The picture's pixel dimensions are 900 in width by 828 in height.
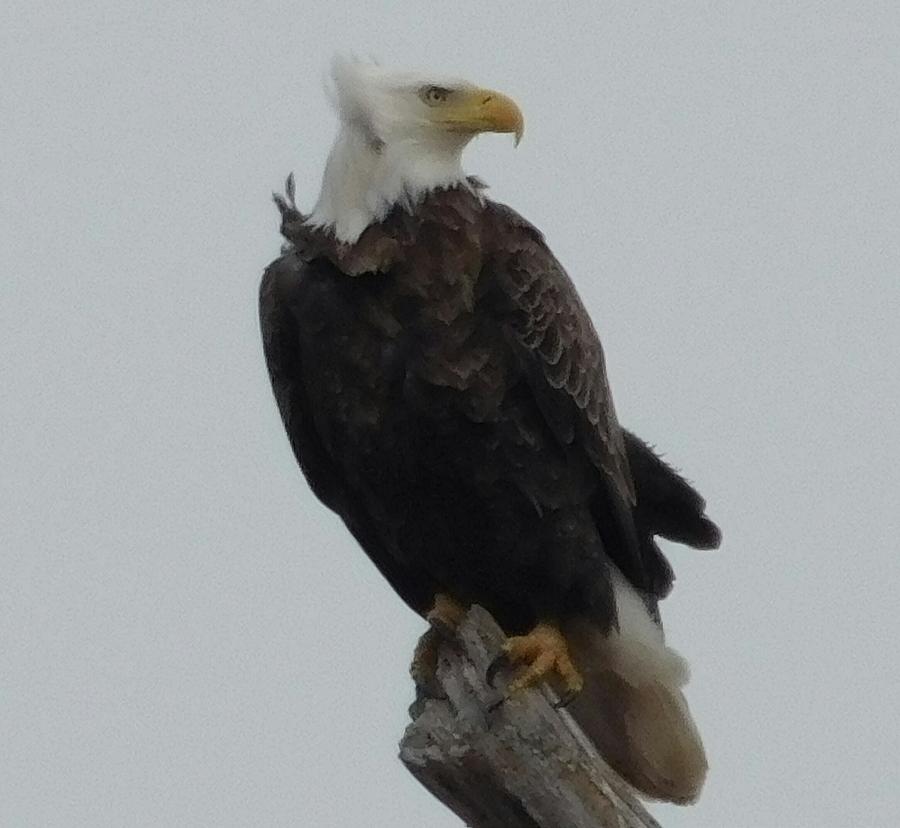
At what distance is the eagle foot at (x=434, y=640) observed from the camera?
4.76m

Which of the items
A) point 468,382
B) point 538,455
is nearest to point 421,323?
point 468,382

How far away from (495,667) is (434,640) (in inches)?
19.3

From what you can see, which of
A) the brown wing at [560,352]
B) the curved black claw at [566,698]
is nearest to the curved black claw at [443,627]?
the curved black claw at [566,698]

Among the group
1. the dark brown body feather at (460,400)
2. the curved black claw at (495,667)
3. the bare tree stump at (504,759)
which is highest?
the dark brown body feather at (460,400)

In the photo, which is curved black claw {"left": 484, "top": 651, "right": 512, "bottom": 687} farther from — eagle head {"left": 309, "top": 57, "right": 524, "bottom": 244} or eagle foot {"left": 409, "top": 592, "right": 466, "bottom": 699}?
eagle head {"left": 309, "top": 57, "right": 524, "bottom": 244}

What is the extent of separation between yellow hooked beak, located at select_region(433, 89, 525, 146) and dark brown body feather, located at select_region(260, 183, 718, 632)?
182 mm

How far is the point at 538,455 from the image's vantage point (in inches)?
178

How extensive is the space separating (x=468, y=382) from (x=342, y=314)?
Answer: 1.22 ft

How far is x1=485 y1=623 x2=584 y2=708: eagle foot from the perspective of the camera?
14.5 feet

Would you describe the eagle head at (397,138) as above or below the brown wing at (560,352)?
above

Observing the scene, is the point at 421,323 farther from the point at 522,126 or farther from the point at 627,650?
the point at 627,650

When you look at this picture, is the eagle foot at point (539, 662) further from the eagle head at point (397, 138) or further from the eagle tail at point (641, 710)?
the eagle head at point (397, 138)

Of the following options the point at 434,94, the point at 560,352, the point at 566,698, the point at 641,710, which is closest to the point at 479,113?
the point at 434,94

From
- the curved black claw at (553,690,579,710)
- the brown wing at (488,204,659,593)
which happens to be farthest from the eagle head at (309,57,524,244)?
the curved black claw at (553,690,579,710)
